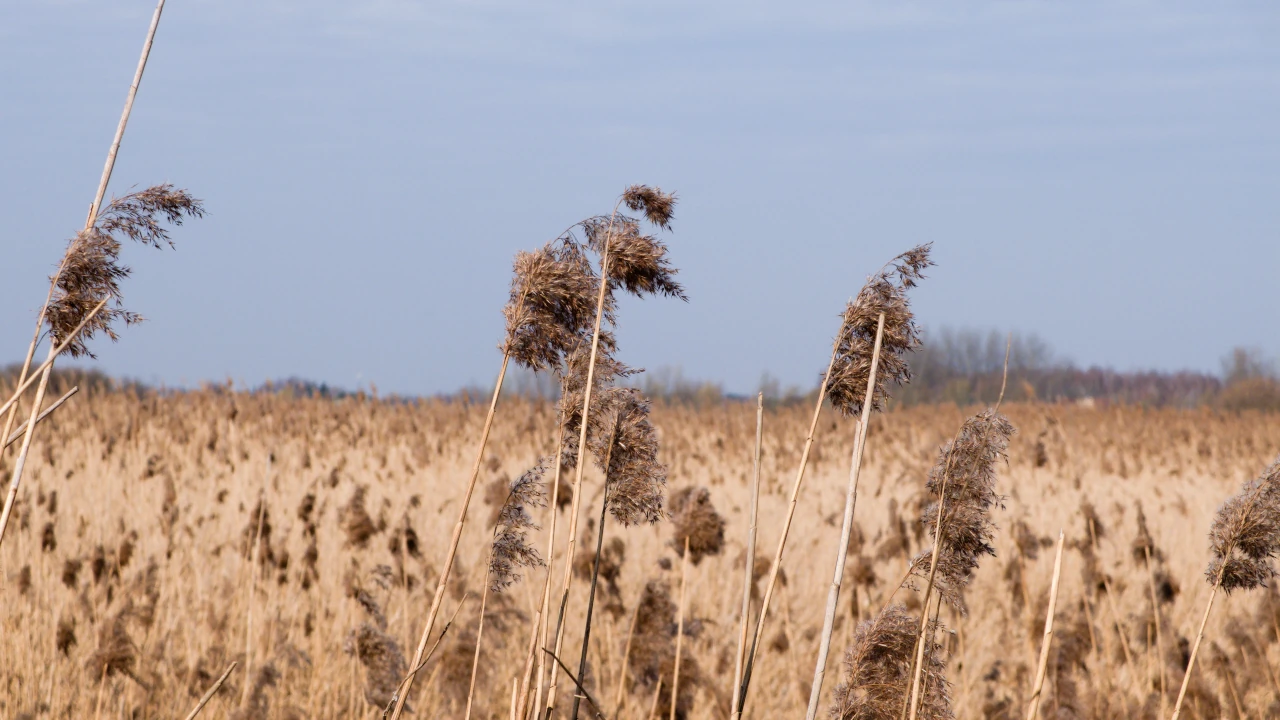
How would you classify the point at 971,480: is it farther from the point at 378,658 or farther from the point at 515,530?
the point at 378,658

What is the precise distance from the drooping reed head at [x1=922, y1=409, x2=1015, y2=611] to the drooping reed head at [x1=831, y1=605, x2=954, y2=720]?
139 millimetres

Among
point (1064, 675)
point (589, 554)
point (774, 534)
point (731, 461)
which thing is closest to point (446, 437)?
point (731, 461)

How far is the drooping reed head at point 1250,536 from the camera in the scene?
212cm

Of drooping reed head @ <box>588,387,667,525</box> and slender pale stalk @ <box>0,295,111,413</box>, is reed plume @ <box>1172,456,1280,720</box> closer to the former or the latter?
drooping reed head @ <box>588,387,667,525</box>

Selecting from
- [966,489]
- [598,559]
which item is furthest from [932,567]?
[598,559]

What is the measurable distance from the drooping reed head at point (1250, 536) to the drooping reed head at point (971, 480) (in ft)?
1.82

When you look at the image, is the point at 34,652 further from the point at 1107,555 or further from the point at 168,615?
the point at 1107,555

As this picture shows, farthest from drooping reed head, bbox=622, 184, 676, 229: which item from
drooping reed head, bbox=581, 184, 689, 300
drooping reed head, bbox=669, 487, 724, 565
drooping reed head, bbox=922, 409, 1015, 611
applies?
drooping reed head, bbox=669, 487, 724, 565

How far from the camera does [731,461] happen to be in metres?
14.0

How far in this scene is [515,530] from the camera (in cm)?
208

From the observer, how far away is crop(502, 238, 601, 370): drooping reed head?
1.87 metres

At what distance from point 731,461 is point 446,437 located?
396cm

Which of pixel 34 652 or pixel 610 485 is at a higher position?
pixel 610 485

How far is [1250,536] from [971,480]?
2.18 feet
